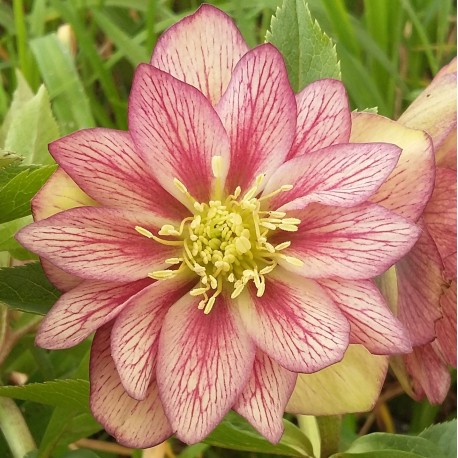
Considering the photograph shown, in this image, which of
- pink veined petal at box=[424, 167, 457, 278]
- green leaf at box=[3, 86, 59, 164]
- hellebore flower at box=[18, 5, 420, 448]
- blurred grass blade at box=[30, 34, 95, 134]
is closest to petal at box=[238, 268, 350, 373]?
hellebore flower at box=[18, 5, 420, 448]

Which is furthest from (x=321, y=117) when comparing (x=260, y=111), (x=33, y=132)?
(x=33, y=132)

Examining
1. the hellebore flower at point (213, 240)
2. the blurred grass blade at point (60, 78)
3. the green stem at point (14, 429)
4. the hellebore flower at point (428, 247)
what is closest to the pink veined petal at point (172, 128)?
the hellebore flower at point (213, 240)

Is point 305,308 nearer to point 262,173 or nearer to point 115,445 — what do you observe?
point 262,173

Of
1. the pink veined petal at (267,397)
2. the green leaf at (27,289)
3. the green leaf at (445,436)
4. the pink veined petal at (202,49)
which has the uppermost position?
the pink veined petal at (202,49)

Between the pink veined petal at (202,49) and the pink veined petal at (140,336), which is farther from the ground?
the pink veined petal at (202,49)

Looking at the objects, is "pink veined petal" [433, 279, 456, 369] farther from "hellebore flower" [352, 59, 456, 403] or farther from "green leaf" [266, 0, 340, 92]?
"green leaf" [266, 0, 340, 92]

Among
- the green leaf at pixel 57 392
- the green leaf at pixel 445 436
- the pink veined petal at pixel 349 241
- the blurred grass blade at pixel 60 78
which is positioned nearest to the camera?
the pink veined petal at pixel 349 241

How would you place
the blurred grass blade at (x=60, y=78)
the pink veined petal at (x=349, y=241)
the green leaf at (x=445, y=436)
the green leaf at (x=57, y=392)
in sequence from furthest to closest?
the blurred grass blade at (x=60, y=78) → the green leaf at (x=445, y=436) → the green leaf at (x=57, y=392) → the pink veined petal at (x=349, y=241)

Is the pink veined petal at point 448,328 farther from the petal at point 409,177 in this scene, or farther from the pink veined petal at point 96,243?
the pink veined petal at point 96,243
